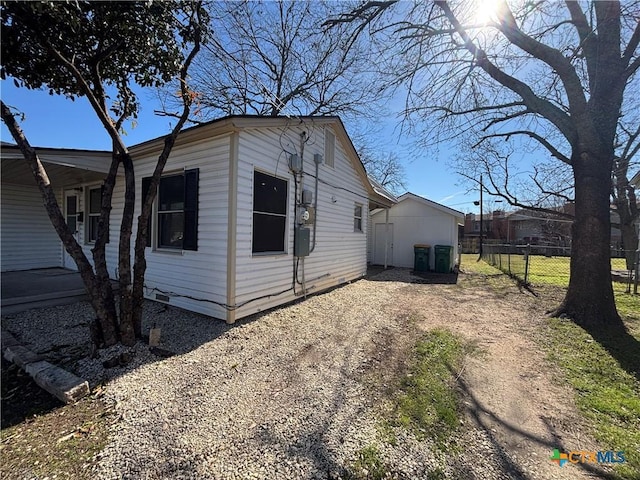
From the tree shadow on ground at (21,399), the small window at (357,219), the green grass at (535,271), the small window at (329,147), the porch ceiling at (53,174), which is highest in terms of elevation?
the small window at (329,147)

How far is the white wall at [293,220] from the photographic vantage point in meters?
4.76

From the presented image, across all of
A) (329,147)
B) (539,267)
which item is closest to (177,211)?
(329,147)

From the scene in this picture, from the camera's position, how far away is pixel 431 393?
285cm

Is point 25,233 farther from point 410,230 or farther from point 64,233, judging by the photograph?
point 410,230

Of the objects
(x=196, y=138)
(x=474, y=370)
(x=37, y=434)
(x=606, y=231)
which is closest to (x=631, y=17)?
(x=606, y=231)

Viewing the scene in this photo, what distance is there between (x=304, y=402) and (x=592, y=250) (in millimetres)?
5994

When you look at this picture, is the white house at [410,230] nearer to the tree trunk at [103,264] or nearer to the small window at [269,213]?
the small window at [269,213]

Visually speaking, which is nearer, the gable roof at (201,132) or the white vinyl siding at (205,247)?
the gable roof at (201,132)

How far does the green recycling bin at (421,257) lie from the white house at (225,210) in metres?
6.27

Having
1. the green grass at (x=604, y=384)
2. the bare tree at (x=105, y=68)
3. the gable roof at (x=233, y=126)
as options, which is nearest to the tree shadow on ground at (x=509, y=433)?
the green grass at (x=604, y=384)

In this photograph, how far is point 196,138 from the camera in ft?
16.1

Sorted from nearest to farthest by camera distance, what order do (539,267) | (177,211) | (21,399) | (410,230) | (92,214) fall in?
(21,399) → (177,211) → (92,214) → (410,230) → (539,267)

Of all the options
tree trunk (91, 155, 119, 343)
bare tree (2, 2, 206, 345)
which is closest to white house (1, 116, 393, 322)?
bare tree (2, 2, 206, 345)

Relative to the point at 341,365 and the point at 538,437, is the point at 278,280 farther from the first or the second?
the point at 538,437
